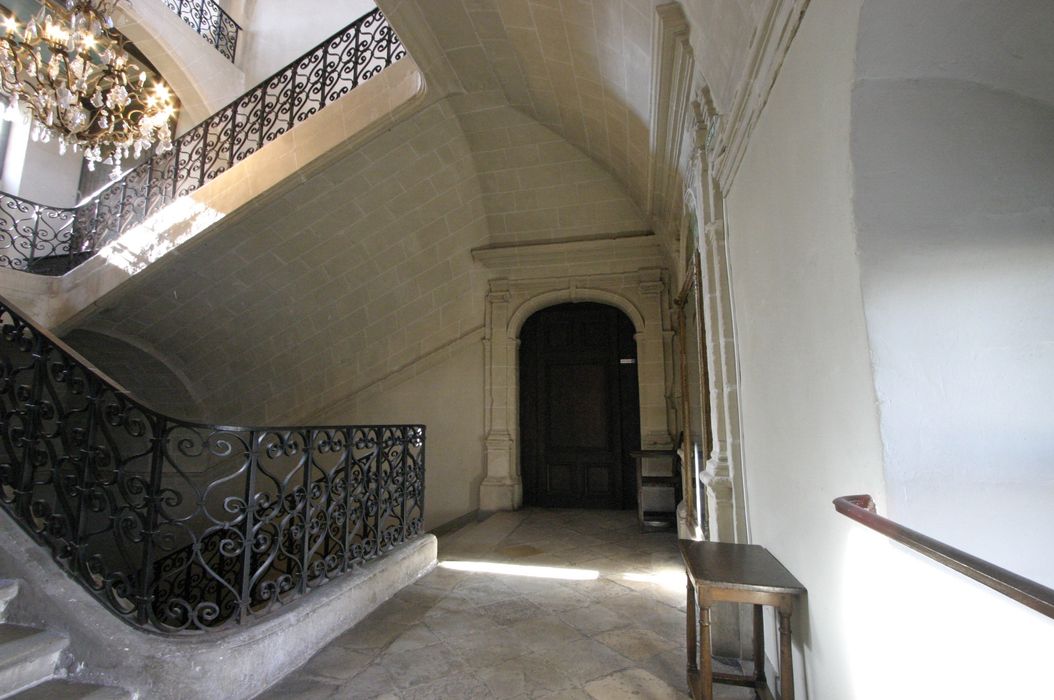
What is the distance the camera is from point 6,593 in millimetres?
1729

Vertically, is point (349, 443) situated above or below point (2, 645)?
above

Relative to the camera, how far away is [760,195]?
1937 millimetres

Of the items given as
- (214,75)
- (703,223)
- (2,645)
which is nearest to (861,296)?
(703,223)

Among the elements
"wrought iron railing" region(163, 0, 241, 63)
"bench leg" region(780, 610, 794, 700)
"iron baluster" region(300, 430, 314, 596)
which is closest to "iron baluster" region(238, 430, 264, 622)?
"iron baluster" region(300, 430, 314, 596)

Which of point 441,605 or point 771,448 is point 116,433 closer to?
point 441,605

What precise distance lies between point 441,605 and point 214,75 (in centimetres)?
836

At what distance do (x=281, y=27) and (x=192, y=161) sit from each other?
13.6 feet

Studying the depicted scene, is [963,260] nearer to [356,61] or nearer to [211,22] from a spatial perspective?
[356,61]

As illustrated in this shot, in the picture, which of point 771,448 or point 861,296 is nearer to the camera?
point 861,296

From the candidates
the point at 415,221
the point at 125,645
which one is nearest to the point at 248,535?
the point at 125,645

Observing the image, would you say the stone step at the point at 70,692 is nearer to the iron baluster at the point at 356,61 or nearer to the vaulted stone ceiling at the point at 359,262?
the vaulted stone ceiling at the point at 359,262

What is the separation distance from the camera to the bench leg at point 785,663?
1.59 metres

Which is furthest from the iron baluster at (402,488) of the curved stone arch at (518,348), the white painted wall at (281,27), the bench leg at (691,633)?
the white painted wall at (281,27)

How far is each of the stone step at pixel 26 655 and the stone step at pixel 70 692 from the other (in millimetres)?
29
